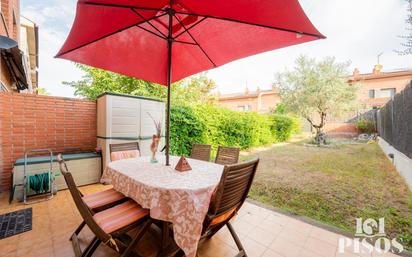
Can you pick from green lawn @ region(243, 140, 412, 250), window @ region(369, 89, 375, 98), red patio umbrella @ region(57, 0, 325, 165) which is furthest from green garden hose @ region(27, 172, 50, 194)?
window @ region(369, 89, 375, 98)

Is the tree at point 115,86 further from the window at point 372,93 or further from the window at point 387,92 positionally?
the window at point 387,92

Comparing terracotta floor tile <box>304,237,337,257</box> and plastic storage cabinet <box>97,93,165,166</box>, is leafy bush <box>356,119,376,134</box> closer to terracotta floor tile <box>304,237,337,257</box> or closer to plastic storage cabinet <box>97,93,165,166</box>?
terracotta floor tile <box>304,237,337,257</box>

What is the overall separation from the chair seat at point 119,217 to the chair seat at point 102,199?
24 cm

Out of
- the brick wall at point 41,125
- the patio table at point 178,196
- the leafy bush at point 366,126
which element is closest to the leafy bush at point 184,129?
the brick wall at point 41,125

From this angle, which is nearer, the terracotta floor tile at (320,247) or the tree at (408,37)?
the terracotta floor tile at (320,247)

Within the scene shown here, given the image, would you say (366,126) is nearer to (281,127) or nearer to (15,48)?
(281,127)

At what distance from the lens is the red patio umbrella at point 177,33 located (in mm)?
1579

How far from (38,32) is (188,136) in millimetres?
8679

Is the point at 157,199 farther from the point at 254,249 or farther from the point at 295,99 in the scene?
the point at 295,99

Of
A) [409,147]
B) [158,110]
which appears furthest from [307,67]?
[158,110]

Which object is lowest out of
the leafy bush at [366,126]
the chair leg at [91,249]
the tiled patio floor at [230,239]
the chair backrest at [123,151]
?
the tiled patio floor at [230,239]

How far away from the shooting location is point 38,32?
26.9 ft

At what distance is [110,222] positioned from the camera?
168cm

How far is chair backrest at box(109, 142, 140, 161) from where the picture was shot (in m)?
3.00
